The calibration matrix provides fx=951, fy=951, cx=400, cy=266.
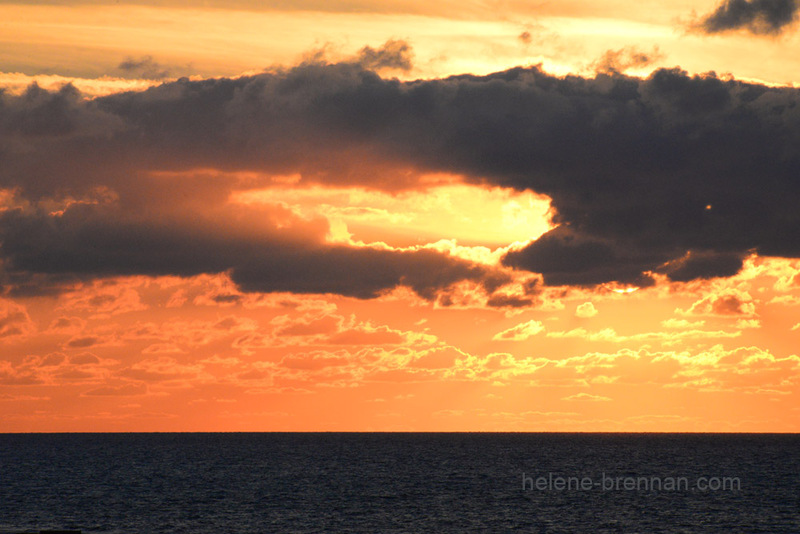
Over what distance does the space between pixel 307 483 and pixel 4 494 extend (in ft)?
172

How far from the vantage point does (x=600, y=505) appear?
134m

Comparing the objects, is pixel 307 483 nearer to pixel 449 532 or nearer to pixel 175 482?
pixel 175 482

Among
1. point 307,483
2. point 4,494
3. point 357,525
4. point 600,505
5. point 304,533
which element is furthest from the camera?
point 307,483

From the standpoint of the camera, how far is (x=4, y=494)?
14738 cm

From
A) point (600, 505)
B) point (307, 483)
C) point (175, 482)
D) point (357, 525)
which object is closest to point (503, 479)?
point (307, 483)

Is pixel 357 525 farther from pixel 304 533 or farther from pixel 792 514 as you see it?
pixel 792 514

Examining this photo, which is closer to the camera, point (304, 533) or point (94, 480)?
point (304, 533)

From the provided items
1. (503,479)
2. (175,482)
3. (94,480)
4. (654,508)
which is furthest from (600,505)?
(94,480)

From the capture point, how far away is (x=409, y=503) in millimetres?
134750

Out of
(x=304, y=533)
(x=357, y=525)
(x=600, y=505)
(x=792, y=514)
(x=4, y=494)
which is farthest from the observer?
(x=4, y=494)

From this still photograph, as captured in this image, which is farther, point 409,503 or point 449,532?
point 409,503

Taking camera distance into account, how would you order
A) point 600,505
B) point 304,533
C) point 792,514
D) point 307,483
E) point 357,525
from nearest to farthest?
point 304,533 < point 357,525 < point 792,514 < point 600,505 < point 307,483

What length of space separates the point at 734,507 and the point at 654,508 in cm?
Answer: 1115

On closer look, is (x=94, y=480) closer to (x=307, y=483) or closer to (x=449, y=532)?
(x=307, y=483)
